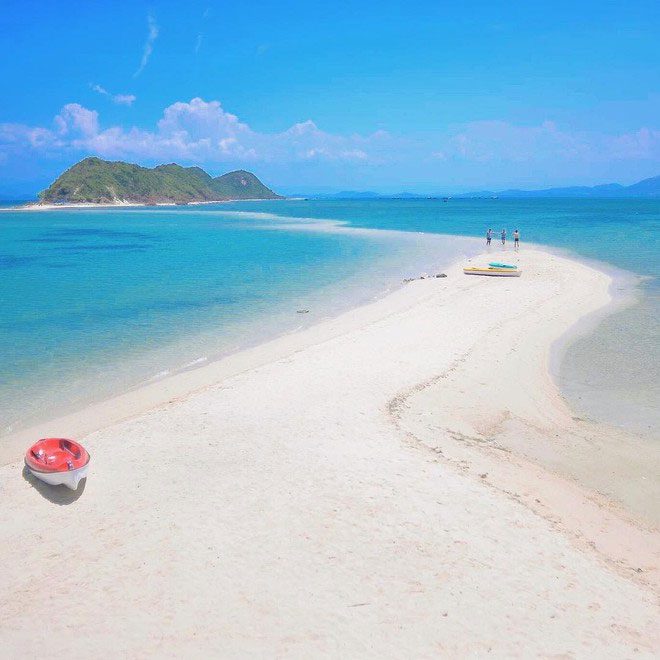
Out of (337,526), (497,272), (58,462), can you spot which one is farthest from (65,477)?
(497,272)

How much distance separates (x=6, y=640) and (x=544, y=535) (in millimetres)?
7146

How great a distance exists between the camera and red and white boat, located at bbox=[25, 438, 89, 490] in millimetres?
9359

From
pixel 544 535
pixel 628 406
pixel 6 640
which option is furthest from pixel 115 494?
pixel 628 406

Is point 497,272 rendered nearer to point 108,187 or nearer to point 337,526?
point 337,526

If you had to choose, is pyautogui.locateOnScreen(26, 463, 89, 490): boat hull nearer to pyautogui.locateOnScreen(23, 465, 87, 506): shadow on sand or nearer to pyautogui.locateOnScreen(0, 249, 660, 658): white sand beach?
pyautogui.locateOnScreen(23, 465, 87, 506): shadow on sand

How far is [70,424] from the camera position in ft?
42.0

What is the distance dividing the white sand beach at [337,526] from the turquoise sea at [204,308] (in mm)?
1675

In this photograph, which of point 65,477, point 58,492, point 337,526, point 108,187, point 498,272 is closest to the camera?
point 337,526

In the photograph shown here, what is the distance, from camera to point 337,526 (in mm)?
8336

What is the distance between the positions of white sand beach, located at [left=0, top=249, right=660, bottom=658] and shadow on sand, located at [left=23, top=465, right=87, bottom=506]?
6 centimetres

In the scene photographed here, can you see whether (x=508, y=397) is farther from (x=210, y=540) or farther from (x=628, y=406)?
(x=210, y=540)

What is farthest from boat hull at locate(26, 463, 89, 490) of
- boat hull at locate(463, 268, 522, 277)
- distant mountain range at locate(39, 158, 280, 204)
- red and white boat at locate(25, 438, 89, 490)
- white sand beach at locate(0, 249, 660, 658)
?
distant mountain range at locate(39, 158, 280, 204)

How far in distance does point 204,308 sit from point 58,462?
15.7 metres

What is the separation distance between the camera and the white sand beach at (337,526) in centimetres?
647
